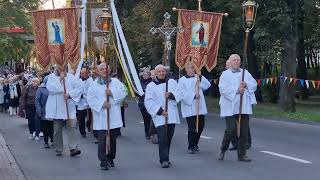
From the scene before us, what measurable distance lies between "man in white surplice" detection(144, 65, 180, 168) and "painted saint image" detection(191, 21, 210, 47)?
17.6ft

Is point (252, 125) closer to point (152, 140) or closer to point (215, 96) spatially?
point (152, 140)

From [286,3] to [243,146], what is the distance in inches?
567

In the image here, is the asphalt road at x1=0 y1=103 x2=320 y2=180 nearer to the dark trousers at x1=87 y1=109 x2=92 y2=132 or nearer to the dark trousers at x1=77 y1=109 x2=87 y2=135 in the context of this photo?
the dark trousers at x1=77 y1=109 x2=87 y2=135

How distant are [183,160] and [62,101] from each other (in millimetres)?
2793

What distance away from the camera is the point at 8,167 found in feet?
37.3

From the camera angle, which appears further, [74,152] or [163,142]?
[74,152]

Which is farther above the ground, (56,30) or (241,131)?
(56,30)

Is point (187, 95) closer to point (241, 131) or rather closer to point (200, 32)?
point (241, 131)

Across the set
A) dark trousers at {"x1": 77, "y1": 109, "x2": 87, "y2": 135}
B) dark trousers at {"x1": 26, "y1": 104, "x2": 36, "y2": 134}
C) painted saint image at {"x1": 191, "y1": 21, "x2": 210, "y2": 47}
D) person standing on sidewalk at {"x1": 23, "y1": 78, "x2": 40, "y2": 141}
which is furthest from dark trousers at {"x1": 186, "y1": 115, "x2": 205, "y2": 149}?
dark trousers at {"x1": 26, "y1": 104, "x2": 36, "y2": 134}

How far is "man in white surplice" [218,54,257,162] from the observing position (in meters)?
11.8

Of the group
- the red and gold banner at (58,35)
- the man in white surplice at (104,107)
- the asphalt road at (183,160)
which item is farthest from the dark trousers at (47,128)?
the man in white surplice at (104,107)

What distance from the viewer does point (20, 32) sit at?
130ft

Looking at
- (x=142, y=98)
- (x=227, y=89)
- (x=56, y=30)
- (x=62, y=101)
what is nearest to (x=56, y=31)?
(x=56, y=30)

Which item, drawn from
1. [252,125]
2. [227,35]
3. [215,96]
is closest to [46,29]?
[252,125]
